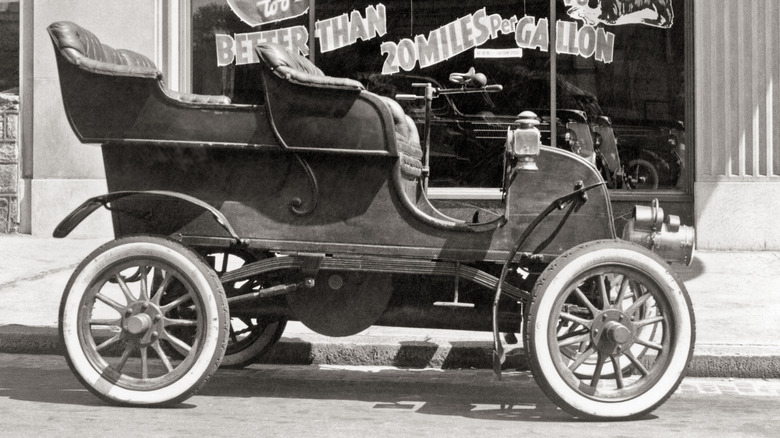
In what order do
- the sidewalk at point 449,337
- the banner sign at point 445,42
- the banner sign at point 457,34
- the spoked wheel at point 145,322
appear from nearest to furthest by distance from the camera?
1. the spoked wheel at point 145,322
2. the sidewalk at point 449,337
3. the banner sign at point 457,34
4. the banner sign at point 445,42

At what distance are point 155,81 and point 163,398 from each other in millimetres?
1462

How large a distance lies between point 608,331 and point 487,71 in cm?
654

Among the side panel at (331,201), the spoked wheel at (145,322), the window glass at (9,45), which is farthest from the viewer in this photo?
the window glass at (9,45)

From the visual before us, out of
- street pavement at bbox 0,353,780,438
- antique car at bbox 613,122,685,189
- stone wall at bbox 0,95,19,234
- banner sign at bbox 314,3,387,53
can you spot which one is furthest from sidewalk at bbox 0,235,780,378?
banner sign at bbox 314,3,387,53

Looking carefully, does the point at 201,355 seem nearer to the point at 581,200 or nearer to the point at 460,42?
the point at 581,200

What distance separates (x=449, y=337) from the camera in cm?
685

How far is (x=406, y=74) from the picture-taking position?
1123 centimetres

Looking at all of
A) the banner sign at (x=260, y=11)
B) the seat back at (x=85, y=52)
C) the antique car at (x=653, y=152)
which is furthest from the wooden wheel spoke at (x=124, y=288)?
the antique car at (x=653, y=152)

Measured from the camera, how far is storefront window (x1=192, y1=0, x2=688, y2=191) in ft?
35.8

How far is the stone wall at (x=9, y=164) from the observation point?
11.1 metres

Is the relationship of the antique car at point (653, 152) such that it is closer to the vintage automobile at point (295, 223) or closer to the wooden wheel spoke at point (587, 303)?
the vintage automobile at point (295, 223)

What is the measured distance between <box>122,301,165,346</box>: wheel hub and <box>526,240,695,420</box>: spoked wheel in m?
1.68

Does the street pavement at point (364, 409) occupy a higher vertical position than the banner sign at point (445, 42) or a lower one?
lower

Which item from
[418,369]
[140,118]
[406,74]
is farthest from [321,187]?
[406,74]
